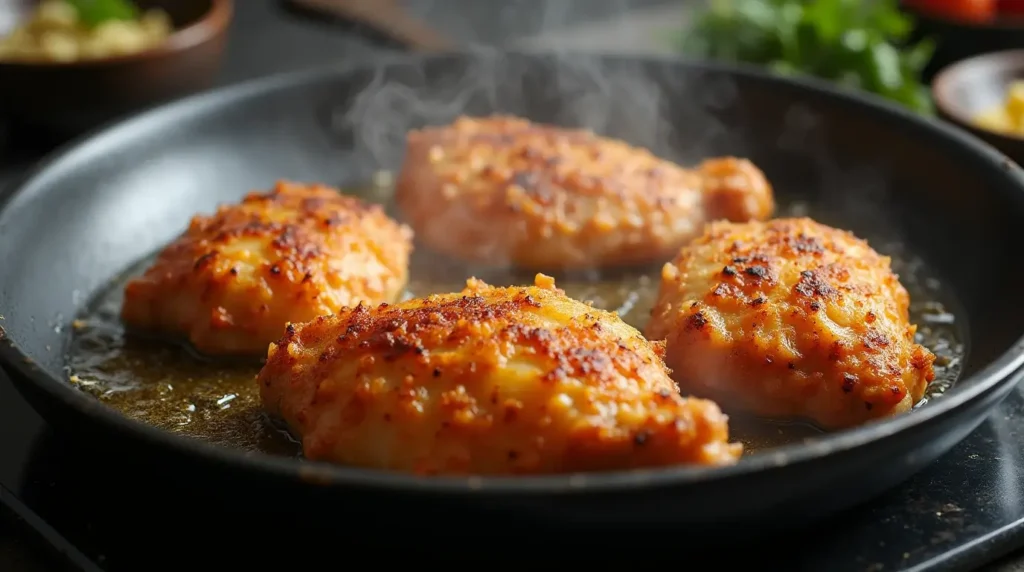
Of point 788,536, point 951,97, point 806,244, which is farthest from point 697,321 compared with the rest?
point 951,97

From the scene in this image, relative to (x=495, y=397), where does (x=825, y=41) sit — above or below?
above

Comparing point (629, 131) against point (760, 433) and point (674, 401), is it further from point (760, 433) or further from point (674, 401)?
point (674, 401)

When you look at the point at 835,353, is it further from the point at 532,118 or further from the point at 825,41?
the point at 825,41

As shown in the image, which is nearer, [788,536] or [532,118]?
[788,536]

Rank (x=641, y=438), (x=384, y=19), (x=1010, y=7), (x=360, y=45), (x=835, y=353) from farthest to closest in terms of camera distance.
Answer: (x=360, y=45), (x=1010, y=7), (x=384, y=19), (x=835, y=353), (x=641, y=438)

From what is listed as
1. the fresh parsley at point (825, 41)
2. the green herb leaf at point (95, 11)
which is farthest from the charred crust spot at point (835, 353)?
the green herb leaf at point (95, 11)

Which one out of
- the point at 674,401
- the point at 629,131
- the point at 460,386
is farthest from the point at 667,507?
the point at 629,131

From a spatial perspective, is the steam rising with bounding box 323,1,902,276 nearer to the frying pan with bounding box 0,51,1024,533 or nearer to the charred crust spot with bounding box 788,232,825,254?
the frying pan with bounding box 0,51,1024,533
